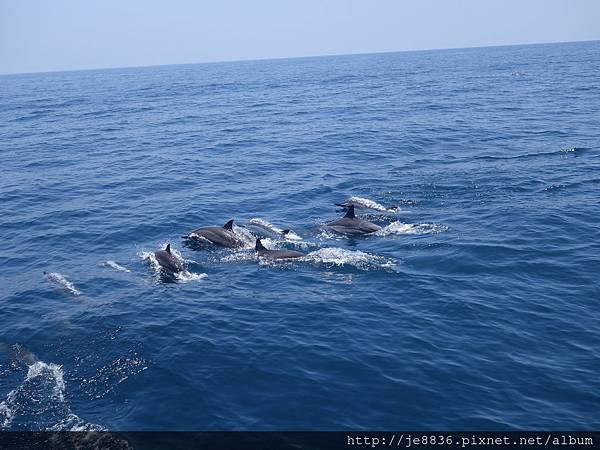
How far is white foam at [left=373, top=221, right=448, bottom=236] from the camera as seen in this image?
84.0 ft

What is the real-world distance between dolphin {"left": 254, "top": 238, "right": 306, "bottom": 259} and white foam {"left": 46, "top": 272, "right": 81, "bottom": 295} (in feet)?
25.4

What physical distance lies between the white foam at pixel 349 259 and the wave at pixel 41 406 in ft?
37.3

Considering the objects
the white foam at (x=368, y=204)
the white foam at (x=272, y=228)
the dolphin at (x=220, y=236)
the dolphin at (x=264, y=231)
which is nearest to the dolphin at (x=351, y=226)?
the white foam at (x=272, y=228)

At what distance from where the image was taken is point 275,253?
76.1 ft

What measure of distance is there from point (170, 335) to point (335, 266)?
7.92 m

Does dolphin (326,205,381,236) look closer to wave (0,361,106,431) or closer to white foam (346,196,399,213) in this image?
white foam (346,196,399,213)

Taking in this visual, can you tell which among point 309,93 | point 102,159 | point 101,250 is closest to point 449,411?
point 101,250

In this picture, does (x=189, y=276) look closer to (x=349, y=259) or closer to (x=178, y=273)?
(x=178, y=273)

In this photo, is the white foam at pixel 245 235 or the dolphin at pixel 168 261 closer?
the dolphin at pixel 168 261

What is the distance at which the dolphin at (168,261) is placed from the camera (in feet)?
72.6

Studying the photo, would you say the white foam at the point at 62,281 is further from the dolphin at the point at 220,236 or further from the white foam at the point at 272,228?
the white foam at the point at 272,228

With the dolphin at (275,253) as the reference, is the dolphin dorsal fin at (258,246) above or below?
above

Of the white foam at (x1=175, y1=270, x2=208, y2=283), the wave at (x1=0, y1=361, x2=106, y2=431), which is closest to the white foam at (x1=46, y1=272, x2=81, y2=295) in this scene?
the white foam at (x1=175, y1=270, x2=208, y2=283)

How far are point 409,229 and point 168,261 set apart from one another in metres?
12.0
